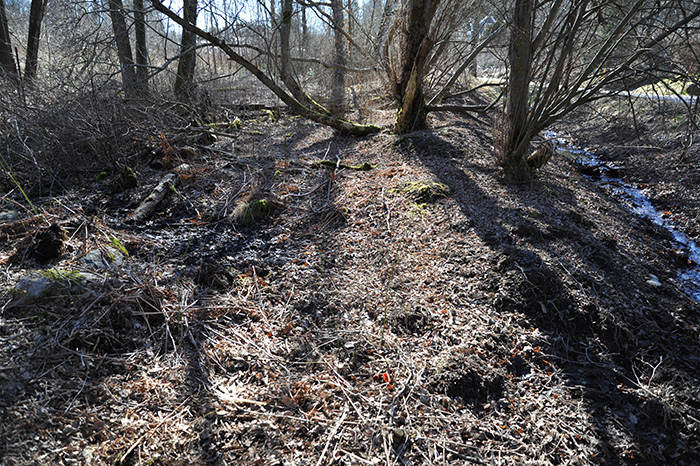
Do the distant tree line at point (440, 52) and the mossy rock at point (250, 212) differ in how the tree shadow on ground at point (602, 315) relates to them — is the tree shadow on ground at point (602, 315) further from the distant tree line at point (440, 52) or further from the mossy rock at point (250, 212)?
the mossy rock at point (250, 212)

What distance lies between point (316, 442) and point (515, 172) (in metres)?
4.79

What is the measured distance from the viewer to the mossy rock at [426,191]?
494 cm

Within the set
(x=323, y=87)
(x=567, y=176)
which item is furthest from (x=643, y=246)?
(x=323, y=87)

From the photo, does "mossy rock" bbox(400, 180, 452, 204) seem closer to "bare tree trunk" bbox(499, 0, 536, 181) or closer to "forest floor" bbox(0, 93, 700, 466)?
"forest floor" bbox(0, 93, 700, 466)

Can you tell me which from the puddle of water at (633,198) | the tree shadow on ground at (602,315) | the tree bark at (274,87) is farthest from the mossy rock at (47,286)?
the puddle of water at (633,198)

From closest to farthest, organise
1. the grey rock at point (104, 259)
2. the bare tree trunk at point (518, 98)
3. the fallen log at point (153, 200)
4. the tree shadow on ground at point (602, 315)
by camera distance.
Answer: the tree shadow on ground at point (602, 315) < the grey rock at point (104, 259) < the fallen log at point (153, 200) < the bare tree trunk at point (518, 98)

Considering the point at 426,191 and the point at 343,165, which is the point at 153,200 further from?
the point at 426,191

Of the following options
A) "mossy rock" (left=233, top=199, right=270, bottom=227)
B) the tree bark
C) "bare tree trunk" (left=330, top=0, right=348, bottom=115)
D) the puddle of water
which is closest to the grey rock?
"mossy rock" (left=233, top=199, right=270, bottom=227)

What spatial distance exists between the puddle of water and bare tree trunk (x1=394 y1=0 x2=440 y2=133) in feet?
13.4

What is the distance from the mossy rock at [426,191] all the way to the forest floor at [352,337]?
1.2 inches

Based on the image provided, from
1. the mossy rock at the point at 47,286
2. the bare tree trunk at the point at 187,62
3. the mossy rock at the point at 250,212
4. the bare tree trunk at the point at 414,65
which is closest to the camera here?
the mossy rock at the point at 47,286

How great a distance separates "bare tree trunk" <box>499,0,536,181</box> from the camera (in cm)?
478

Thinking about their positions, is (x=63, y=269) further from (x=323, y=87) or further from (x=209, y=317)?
(x=323, y=87)

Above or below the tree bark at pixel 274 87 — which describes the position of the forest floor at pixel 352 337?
below
